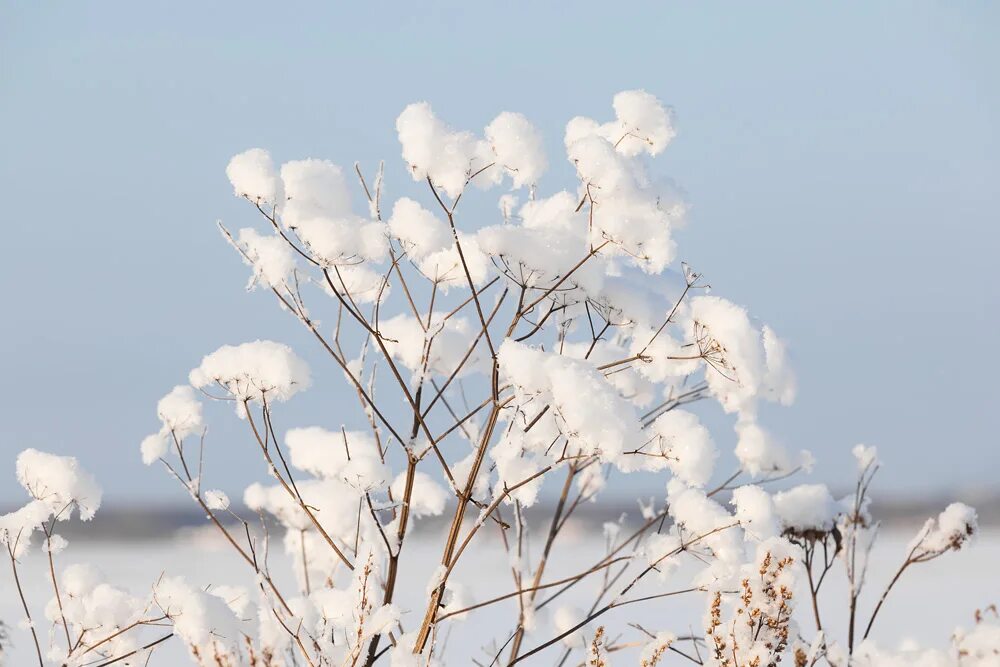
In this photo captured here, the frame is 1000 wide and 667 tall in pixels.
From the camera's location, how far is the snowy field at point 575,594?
5.42 m

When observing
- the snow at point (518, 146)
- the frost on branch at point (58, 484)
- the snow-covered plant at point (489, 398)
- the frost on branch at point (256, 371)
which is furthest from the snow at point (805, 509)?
the frost on branch at point (58, 484)

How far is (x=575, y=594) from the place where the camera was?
7219 mm

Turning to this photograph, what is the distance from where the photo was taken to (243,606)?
237 cm

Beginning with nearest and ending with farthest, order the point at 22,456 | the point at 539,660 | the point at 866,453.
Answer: the point at 22,456 → the point at 866,453 → the point at 539,660

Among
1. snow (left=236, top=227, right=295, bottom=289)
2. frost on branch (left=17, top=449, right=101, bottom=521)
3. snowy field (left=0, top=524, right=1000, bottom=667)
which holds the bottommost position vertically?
frost on branch (left=17, top=449, right=101, bottom=521)

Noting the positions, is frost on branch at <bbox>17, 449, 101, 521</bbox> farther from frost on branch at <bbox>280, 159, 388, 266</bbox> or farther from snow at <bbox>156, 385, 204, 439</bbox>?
frost on branch at <bbox>280, 159, 388, 266</bbox>

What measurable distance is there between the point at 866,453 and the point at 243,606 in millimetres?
1887

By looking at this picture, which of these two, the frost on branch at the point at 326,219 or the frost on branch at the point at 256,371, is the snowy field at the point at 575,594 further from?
the frost on branch at the point at 326,219

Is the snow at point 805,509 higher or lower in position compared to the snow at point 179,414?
higher

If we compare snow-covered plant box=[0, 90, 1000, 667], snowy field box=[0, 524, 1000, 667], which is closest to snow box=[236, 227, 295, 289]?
snow-covered plant box=[0, 90, 1000, 667]

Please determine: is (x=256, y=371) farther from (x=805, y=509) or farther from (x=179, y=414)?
(x=805, y=509)

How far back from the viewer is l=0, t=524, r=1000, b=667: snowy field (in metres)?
5.42

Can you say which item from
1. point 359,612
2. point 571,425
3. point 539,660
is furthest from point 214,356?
point 539,660

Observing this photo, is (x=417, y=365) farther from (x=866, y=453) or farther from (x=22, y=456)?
(x=866, y=453)
